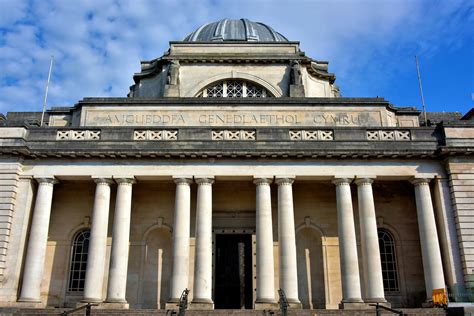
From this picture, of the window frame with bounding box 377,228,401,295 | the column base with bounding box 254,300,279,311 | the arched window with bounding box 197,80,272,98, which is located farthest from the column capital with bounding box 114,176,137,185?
the window frame with bounding box 377,228,401,295

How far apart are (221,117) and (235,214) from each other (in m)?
5.48

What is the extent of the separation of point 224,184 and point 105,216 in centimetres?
591

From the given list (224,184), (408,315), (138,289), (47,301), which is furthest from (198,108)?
(408,315)

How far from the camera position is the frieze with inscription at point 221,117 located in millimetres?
25234

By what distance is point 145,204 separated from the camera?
917 inches

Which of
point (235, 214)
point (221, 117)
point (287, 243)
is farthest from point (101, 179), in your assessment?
point (287, 243)

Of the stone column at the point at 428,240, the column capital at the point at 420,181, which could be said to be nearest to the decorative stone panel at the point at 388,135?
the column capital at the point at 420,181

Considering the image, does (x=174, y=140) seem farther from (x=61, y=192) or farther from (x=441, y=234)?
(x=441, y=234)

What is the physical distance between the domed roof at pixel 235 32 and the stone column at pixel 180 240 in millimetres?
16633

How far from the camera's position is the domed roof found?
35250 mm

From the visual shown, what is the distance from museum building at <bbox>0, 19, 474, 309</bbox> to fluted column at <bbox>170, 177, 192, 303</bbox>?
48 millimetres

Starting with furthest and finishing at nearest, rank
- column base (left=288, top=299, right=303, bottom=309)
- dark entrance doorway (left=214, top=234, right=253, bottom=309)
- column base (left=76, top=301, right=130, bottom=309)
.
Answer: dark entrance doorway (left=214, top=234, right=253, bottom=309) < column base (left=76, top=301, right=130, bottom=309) < column base (left=288, top=299, right=303, bottom=309)

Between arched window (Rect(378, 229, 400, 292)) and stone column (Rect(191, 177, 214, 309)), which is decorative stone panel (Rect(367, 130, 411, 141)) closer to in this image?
arched window (Rect(378, 229, 400, 292))

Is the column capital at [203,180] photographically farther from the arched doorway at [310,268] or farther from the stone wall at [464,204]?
the stone wall at [464,204]
